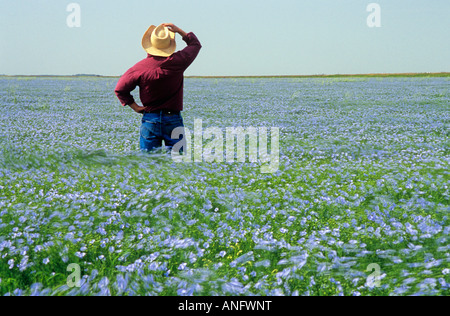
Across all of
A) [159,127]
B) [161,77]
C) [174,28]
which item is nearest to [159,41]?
[174,28]

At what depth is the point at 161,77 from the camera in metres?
6.84

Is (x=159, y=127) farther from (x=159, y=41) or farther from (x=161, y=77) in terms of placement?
(x=159, y=41)

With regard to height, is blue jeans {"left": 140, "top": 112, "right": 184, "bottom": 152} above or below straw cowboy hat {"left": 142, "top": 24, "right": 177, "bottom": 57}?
below

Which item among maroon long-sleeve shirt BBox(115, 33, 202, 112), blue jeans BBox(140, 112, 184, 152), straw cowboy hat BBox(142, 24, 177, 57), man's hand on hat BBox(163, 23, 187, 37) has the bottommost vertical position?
blue jeans BBox(140, 112, 184, 152)

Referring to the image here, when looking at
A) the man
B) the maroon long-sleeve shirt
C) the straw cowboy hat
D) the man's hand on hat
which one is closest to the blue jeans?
the man

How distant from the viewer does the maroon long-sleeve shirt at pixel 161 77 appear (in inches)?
269

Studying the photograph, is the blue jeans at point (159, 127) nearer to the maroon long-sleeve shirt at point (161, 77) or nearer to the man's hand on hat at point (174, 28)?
the maroon long-sleeve shirt at point (161, 77)

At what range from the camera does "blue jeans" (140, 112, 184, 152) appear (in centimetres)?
741

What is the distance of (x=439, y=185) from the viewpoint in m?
7.05

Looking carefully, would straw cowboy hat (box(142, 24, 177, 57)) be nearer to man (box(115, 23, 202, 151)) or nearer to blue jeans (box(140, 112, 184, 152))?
man (box(115, 23, 202, 151))

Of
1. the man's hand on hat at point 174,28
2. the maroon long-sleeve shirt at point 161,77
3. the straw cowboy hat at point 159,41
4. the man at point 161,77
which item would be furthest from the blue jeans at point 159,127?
the man's hand on hat at point 174,28
